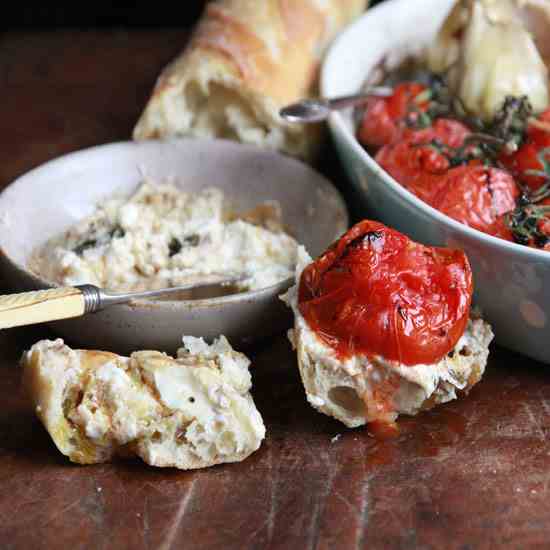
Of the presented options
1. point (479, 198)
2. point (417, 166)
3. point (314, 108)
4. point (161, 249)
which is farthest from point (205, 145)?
point (479, 198)

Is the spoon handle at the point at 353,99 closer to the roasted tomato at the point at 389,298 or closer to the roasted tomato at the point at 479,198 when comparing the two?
the roasted tomato at the point at 479,198

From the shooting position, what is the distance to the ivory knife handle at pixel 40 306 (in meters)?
1.50

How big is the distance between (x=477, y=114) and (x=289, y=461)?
3.28ft

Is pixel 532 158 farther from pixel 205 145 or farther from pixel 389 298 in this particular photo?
pixel 205 145

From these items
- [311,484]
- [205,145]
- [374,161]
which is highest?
[374,161]

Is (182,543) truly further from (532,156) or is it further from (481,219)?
(532,156)

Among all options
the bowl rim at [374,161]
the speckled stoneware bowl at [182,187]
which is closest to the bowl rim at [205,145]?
the speckled stoneware bowl at [182,187]

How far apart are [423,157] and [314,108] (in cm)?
31

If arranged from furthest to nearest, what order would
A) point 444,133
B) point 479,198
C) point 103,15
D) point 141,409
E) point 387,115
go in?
point 103,15 < point 387,115 < point 444,133 < point 479,198 < point 141,409

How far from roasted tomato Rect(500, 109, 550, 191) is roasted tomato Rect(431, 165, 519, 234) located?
0.08 m

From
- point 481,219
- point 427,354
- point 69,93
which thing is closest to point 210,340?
point 427,354

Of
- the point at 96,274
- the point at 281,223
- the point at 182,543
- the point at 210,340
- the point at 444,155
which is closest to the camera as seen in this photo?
the point at 182,543

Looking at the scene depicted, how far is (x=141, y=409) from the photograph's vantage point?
1458 mm

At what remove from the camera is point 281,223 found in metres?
Result: 2.10
